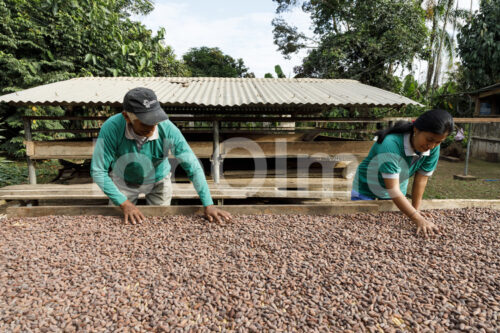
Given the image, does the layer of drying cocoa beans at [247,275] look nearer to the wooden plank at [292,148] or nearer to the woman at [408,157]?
the woman at [408,157]

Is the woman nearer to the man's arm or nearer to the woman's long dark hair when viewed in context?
the woman's long dark hair

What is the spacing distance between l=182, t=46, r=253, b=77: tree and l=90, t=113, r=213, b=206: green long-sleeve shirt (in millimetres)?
24054

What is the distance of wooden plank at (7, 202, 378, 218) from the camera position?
79.4 inches

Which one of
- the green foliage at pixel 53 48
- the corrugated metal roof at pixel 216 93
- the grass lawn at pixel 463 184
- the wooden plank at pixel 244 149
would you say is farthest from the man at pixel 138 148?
the green foliage at pixel 53 48

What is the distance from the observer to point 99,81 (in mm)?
6406

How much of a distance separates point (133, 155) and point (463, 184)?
8060 mm


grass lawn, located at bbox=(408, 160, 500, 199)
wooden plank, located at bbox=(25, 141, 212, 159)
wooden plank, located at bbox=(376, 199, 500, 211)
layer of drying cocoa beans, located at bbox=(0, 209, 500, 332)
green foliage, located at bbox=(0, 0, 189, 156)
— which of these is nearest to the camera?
layer of drying cocoa beans, located at bbox=(0, 209, 500, 332)

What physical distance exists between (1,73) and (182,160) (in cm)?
1052

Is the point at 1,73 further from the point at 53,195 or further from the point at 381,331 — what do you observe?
the point at 381,331

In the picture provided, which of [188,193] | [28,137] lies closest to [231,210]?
[188,193]

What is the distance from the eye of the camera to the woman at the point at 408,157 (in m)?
1.67

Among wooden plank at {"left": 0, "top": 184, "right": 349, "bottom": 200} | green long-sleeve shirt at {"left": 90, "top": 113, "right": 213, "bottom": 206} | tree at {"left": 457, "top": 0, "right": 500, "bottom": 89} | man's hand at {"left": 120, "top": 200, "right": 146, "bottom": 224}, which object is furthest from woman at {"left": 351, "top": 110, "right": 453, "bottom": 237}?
tree at {"left": 457, "top": 0, "right": 500, "bottom": 89}

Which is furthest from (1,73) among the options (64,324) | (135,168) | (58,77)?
(64,324)

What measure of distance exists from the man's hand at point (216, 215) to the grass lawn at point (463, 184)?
5.49 m
